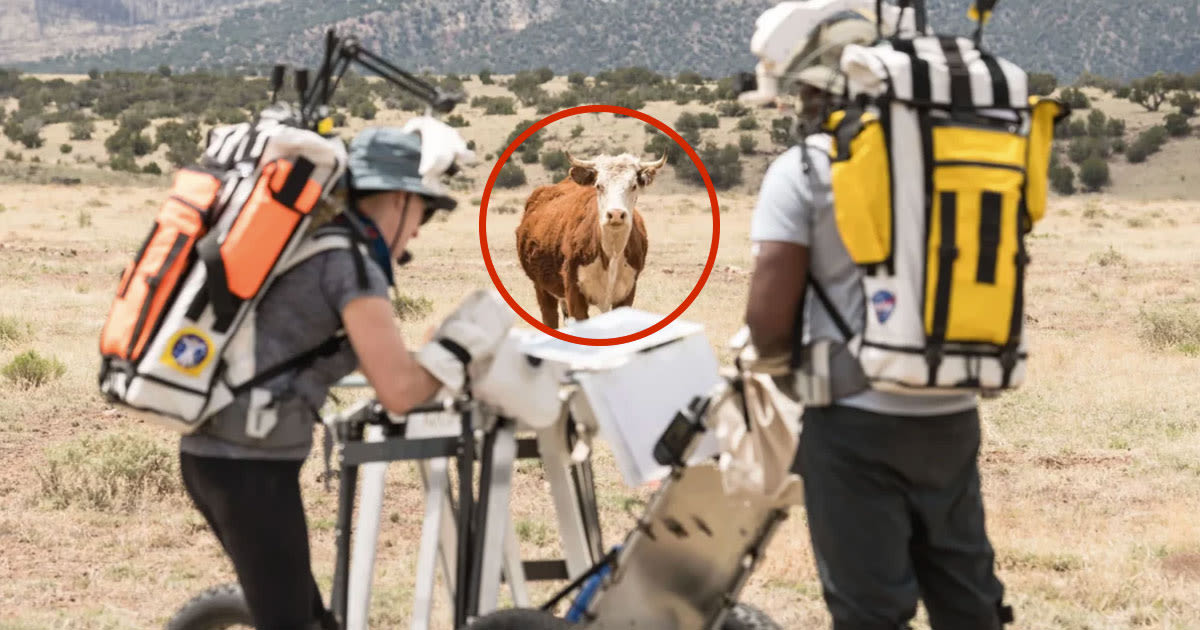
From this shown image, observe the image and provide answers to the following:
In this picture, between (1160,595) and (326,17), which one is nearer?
(1160,595)

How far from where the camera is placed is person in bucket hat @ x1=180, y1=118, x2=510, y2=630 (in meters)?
3.51

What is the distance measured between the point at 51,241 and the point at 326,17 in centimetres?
16629

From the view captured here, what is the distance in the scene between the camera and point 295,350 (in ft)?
11.9

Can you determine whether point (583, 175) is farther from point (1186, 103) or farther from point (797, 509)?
point (1186, 103)

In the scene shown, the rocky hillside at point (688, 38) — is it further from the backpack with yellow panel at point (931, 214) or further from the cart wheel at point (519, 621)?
the backpack with yellow panel at point (931, 214)

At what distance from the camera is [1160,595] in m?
6.02

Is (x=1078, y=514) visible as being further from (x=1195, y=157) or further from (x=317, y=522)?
(x=1195, y=157)

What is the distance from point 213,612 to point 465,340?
1.34 meters

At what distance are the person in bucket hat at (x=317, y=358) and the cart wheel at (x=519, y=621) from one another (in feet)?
1.74

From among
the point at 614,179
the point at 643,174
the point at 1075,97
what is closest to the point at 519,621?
the point at 614,179

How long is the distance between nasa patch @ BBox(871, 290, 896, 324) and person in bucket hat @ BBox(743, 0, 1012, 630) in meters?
0.09

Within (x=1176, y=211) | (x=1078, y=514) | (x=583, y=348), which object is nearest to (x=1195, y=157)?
(x=1176, y=211)

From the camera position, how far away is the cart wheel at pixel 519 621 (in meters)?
3.52

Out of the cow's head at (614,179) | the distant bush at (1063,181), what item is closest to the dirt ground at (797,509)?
the cow's head at (614,179)
